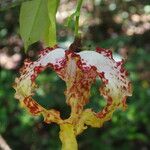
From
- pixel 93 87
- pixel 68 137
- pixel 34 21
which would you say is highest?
pixel 34 21

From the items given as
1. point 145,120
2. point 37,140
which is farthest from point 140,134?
point 37,140

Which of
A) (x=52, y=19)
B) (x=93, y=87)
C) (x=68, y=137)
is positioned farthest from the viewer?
(x=93, y=87)

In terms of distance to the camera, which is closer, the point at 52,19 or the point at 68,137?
the point at 68,137

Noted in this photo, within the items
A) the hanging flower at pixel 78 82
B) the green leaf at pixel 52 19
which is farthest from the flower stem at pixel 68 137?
the green leaf at pixel 52 19

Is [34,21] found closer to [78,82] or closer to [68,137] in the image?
[78,82]

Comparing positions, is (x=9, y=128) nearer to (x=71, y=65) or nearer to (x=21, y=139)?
(x=21, y=139)

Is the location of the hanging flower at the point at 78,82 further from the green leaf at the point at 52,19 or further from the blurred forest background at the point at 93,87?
the blurred forest background at the point at 93,87

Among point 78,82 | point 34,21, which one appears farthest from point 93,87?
point 78,82
